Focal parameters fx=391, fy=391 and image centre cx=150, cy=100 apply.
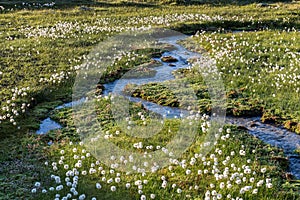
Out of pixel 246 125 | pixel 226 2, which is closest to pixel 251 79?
pixel 246 125

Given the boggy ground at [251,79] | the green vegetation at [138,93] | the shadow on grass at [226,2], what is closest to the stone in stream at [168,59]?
the green vegetation at [138,93]

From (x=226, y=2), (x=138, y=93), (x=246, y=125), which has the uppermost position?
(x=226, y=2)

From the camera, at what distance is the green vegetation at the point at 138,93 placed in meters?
9.95

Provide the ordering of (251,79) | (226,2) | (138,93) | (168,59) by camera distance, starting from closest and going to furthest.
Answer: (138,93)
(251,79)
(168,59)
(226,2)

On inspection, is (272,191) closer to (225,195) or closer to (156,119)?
(225,195)

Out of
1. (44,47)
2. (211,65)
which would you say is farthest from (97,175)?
(44,47)

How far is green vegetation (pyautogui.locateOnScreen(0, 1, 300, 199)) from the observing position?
995 cm

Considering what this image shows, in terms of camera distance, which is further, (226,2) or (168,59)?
(226,2)

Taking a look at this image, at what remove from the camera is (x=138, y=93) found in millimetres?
16719

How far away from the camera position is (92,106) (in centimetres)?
1529

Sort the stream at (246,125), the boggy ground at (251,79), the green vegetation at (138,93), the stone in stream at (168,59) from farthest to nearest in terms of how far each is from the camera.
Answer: the stone in stream at (168,59), the boggy ground at (251,79), the stream at (246,125), the green vegetation at (138,93)

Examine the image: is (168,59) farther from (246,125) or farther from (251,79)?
(246,125)

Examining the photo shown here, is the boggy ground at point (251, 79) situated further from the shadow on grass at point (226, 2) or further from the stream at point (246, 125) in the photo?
the shadow on grass at point (226, 2)

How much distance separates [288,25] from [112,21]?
13111mm
